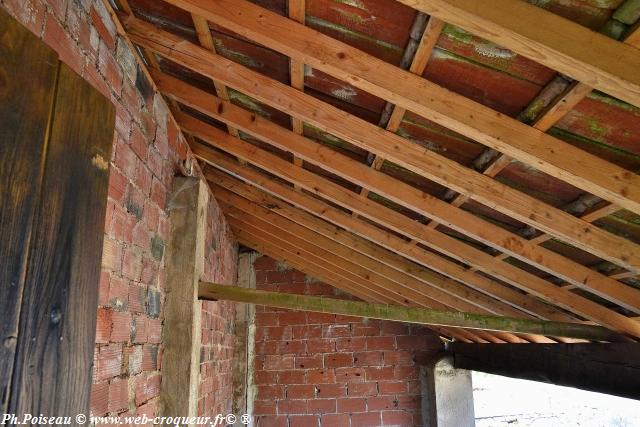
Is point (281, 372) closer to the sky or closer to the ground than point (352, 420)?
closer to the sky

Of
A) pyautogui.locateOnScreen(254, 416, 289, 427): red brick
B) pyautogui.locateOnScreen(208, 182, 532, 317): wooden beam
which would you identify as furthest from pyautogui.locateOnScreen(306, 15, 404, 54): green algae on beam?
pyautogui.locateOnScreen(254, 416, 289, 427): red brick

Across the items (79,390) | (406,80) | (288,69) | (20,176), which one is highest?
(288,69)

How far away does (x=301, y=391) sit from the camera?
216 inches

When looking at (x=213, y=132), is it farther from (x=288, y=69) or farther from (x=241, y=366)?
(x=241, y=366)

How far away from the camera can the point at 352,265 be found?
13.9 feet

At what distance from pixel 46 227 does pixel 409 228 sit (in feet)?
6.82

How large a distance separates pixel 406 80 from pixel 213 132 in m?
1.46

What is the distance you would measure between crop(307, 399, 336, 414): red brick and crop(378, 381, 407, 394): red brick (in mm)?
545

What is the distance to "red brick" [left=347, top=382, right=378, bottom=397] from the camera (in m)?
5.47

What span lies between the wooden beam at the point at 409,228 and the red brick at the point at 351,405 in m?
3.28

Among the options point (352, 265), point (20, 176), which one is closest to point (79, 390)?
point (20, 176)

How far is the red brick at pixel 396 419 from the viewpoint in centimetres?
542

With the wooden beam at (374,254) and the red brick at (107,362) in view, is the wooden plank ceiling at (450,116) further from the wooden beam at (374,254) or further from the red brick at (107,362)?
the red brick at (107,362)

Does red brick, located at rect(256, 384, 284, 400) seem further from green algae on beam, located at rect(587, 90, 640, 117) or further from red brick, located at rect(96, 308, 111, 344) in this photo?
green algae on beam, located at rect(587, 90, 640, 117)
